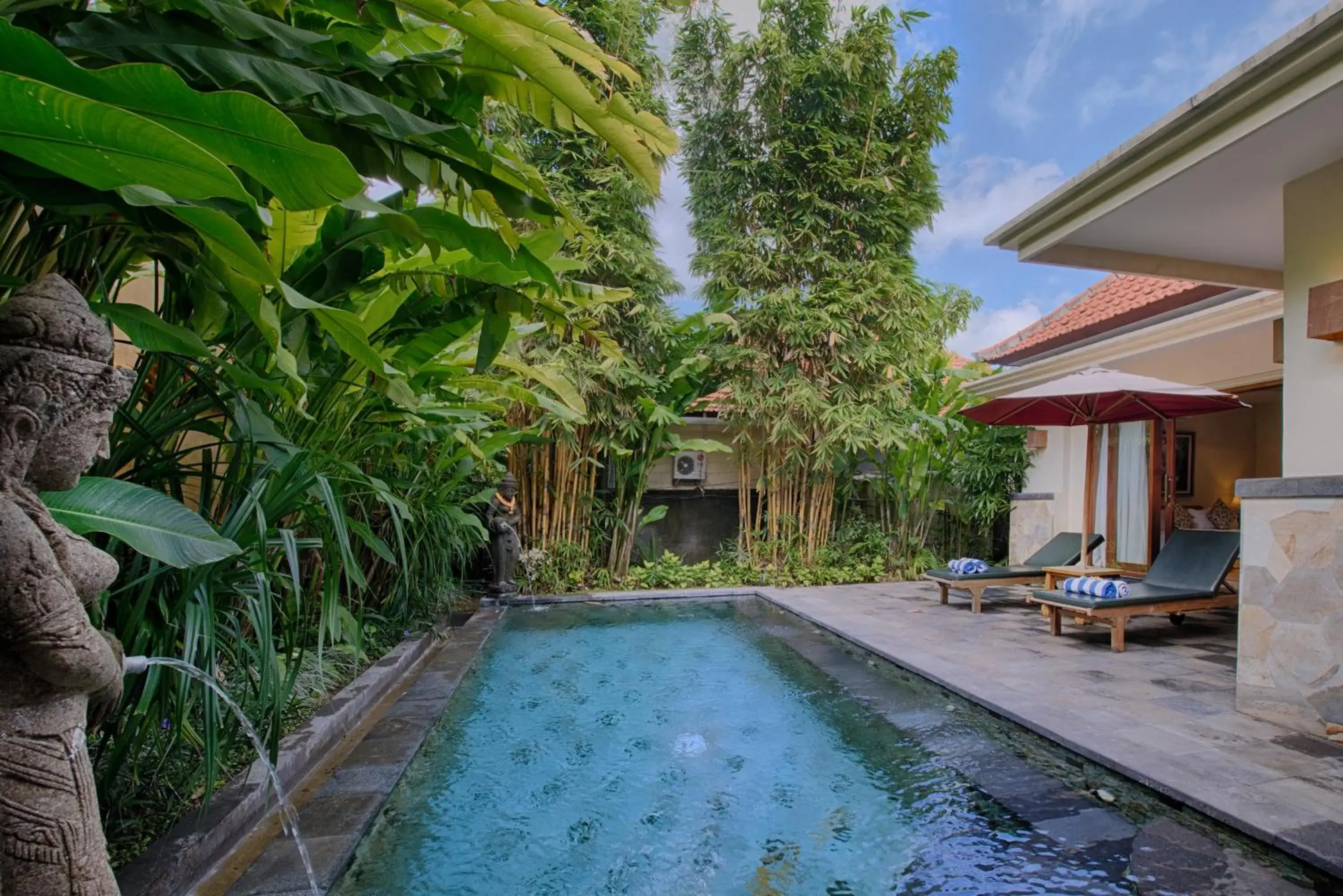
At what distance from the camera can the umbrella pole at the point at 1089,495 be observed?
19.1 ft

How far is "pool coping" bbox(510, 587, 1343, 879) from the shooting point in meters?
1.91

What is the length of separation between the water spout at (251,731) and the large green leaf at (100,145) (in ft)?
2.73

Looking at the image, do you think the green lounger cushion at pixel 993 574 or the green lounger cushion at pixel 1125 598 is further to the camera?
the green lounger cushion at pixel 993 574

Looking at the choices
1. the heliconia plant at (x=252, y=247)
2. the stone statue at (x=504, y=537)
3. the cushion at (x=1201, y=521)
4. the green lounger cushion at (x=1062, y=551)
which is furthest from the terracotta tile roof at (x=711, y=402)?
the cushion at (x=1201, y=521)

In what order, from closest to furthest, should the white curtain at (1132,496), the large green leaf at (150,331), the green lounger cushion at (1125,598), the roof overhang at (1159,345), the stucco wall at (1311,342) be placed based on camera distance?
1. the large green leaf at (150,331)
2. the stucco wall at (1311,342)
3. the green lounger cushion at (1125,598)
4. the roof overhang at (1159,345)
5. the white curtain at (1132,496)

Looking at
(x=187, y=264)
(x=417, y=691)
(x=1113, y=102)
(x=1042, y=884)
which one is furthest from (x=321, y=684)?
(x=1113, y=102)

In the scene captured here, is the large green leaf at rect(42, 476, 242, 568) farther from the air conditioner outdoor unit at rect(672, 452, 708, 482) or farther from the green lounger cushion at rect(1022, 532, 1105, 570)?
the air conditioner outdoor unit at rect(672, 452, 708, 482)

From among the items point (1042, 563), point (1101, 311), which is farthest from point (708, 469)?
point (1101, 311)

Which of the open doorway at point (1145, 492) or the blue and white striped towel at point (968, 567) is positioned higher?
the open doorway at point (1145, 492)

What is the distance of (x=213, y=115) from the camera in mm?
959

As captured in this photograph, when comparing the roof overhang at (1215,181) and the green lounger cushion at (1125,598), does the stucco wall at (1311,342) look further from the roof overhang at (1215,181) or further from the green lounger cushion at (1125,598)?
the green lounger cushion at (1125,598)

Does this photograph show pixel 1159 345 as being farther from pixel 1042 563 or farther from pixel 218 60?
pixel 218 60

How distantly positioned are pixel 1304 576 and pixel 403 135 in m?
4.00

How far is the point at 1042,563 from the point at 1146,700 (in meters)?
3.61
